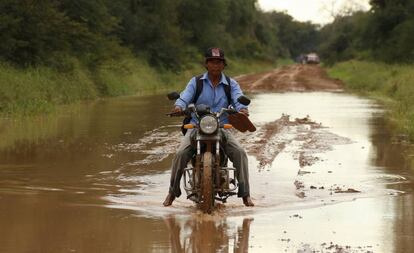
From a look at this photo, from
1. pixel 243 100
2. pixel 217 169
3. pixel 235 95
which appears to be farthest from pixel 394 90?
pixel 217 169

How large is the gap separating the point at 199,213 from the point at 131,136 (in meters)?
7.84

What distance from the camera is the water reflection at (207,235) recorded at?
6926mm

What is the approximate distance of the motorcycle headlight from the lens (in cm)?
805

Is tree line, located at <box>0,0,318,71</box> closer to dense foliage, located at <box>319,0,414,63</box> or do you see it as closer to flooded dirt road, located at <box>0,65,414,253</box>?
flooded dirt road, located at <box>0,65,414,253</box>

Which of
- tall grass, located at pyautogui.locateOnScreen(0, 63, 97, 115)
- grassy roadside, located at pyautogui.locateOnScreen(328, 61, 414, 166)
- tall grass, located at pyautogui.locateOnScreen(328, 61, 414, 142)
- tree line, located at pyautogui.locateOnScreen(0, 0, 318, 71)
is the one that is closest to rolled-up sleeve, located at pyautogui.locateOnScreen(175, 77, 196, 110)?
grassy roadside, located at pyautogui.locateOnScreen(328, 61, 414, 166)

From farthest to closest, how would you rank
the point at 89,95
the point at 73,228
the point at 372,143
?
the point at 89,95 → the point at 372,143 → the point at 73,228

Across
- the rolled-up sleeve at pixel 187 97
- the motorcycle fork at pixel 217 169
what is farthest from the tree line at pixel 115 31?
the motorcycle fork at pixel 217 169

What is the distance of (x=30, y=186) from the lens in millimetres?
10086

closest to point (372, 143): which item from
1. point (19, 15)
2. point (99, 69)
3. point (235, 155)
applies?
point (235, 155)

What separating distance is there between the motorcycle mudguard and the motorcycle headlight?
0.47 metres

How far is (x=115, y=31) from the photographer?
42.9 meters

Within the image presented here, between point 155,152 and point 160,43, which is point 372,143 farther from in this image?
point 160,43

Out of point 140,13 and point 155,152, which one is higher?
point 140,13

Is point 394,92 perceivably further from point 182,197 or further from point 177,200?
point 177,200
